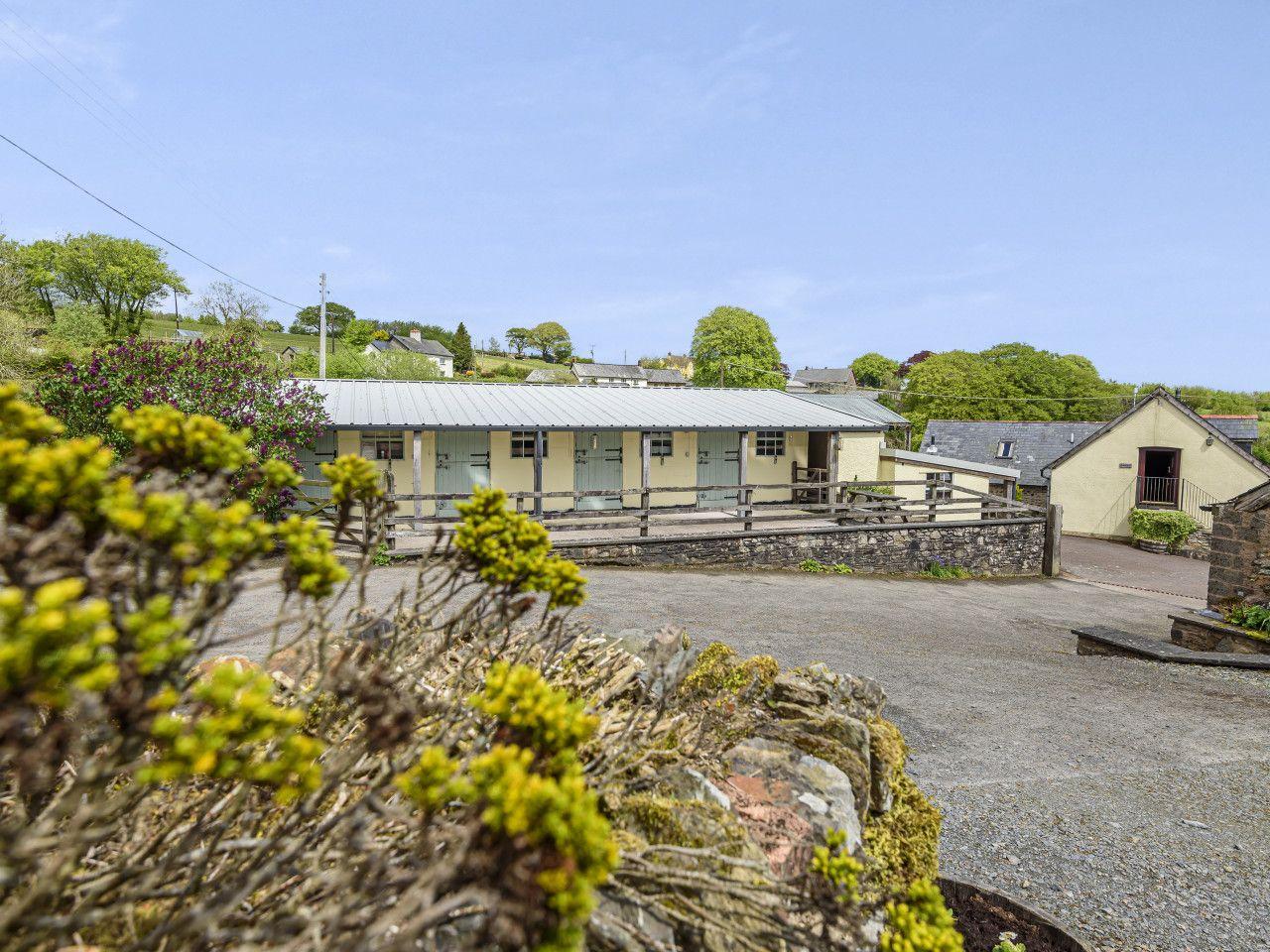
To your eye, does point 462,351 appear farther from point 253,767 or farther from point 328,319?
point 253,767

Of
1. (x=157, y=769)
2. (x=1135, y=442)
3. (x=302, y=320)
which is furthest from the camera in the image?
(x=302, y=320)

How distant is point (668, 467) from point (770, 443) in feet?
12.5

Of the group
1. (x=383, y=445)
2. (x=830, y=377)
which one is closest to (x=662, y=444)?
(x=383, y=445)

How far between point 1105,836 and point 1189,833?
1.87 ft

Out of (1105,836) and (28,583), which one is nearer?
(28,583)

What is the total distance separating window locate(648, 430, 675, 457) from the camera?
20.2 meters

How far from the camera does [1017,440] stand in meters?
32.7

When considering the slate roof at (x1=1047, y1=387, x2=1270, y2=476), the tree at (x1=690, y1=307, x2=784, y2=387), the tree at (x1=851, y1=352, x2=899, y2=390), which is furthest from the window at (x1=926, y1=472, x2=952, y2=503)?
the tree at (x1=851, y1=352, x2=899, y2=390)

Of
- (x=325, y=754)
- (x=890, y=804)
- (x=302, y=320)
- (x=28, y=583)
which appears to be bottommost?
(x=890, y=804)

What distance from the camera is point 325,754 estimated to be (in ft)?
7.31

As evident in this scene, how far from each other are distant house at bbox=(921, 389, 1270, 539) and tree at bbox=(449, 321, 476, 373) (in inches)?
2665

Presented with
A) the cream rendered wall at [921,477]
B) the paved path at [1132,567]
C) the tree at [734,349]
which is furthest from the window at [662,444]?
the tree at [734,349]

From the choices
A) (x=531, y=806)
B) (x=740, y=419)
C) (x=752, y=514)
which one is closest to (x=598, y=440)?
(x=740, y=419)

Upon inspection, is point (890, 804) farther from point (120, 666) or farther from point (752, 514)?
point (752, 514)
